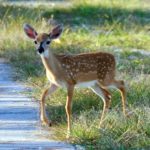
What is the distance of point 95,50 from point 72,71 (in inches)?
236

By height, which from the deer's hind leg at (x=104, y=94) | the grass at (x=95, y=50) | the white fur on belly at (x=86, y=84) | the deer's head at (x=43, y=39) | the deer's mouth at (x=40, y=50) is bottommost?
the grass at (x=95, y=50)

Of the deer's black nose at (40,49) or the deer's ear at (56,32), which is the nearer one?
the deer's black nose at (40,49)

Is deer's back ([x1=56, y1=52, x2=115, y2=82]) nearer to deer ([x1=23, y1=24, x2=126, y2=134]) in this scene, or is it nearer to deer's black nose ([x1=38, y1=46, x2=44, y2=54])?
deer ([x1=23, y1=24, x2=126, y2=134])

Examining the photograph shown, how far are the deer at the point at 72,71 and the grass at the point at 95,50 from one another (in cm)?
25

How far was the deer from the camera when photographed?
1077 cm

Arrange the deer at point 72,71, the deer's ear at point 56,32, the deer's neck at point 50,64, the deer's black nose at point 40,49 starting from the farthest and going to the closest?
the deer's ear at point 56,32, the deer's neck at point 50,64, the deer at point 72,71, the deer's black nose at point 40,49

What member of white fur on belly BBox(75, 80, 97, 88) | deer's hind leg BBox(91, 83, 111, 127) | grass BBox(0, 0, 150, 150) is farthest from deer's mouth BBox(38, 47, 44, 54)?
deer's hind leg BBox(91, 83, 111, 127)

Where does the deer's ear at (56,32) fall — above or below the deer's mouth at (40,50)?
above

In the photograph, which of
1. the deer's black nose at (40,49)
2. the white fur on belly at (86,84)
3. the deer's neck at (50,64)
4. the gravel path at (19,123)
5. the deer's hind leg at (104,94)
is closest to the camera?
the gravel path at (19,123)

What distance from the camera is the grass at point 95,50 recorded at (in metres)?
10.1

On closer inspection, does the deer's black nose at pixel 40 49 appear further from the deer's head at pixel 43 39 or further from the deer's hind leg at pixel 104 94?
the deer's hind leg at pixel 104 94

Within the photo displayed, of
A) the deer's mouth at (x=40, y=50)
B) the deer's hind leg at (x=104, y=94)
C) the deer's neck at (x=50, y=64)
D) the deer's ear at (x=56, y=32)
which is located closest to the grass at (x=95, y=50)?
the deer's hind leg at (x=104, y=94)

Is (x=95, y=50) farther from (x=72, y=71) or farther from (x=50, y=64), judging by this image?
(x=50, y=64)

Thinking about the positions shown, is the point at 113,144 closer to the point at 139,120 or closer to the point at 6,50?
the point at 139,120
